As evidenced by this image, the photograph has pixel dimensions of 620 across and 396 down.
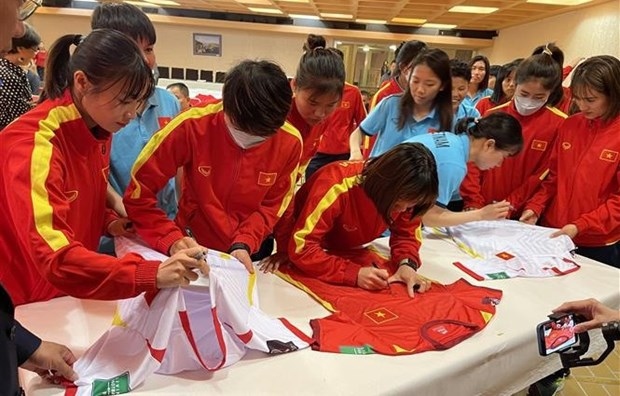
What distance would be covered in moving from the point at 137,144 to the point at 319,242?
709 millimetres

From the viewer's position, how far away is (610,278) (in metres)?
1.68

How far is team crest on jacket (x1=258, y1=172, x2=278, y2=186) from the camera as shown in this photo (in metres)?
1.41

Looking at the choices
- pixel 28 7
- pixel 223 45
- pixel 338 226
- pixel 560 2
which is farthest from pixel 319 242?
pixel 223 45

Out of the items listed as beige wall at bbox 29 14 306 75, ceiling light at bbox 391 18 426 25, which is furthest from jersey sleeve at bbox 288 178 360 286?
beige wall at bbox 29 14 306 75

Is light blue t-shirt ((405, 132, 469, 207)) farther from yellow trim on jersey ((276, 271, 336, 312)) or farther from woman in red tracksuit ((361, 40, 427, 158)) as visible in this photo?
woman in red tracksuit ((361, 40, 427, 158))

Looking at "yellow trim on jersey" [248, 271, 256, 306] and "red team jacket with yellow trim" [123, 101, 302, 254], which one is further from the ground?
"red team jacket with yellow trim" [123, 101, 302, 254]

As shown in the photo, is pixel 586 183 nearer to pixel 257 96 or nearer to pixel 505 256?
pixel 505 256

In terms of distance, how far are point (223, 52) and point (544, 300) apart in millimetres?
11636

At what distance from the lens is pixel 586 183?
1.94 m

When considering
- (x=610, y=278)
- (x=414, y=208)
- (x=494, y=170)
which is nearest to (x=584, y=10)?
(x=494, y=170)

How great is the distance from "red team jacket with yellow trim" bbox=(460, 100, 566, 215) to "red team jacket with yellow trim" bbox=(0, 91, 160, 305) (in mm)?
1659

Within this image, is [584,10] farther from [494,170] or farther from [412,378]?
[412,378]

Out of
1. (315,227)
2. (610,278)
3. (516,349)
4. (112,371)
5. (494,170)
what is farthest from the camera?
(494,170)

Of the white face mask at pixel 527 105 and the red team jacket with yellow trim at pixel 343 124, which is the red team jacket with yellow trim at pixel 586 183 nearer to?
the white face mask at pixel 527 105
